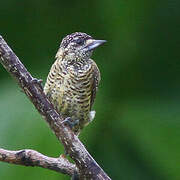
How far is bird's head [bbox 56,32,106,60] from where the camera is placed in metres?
3.60

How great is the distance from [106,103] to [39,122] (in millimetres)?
487

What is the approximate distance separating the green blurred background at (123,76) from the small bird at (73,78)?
3.13ft

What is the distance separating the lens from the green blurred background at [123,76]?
4.74 m

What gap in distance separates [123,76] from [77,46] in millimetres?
1220

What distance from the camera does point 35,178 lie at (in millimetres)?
4598

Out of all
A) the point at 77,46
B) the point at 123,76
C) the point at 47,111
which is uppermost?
the point at 77,46

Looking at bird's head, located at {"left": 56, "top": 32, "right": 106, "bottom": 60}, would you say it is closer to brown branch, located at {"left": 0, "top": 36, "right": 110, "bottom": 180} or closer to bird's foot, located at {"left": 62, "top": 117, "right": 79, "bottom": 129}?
bird's foot, located at {"left": 62, "top": 117, "right": 79, "bottom": 129}

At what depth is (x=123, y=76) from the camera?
15.8 feet

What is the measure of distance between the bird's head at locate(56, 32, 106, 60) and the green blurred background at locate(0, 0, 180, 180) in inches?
41.2

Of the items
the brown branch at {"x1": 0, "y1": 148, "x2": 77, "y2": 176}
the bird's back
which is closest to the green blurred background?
the bird's back

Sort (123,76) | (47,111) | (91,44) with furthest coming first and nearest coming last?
(123,76), (91,44), (47,111)

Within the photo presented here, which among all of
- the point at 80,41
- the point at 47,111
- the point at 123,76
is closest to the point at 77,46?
the point at 80,41

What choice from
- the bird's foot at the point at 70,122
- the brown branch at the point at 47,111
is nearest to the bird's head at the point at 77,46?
the bird's foot at the point at 70,122

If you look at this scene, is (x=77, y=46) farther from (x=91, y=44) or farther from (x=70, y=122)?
(x=70, y=122)
